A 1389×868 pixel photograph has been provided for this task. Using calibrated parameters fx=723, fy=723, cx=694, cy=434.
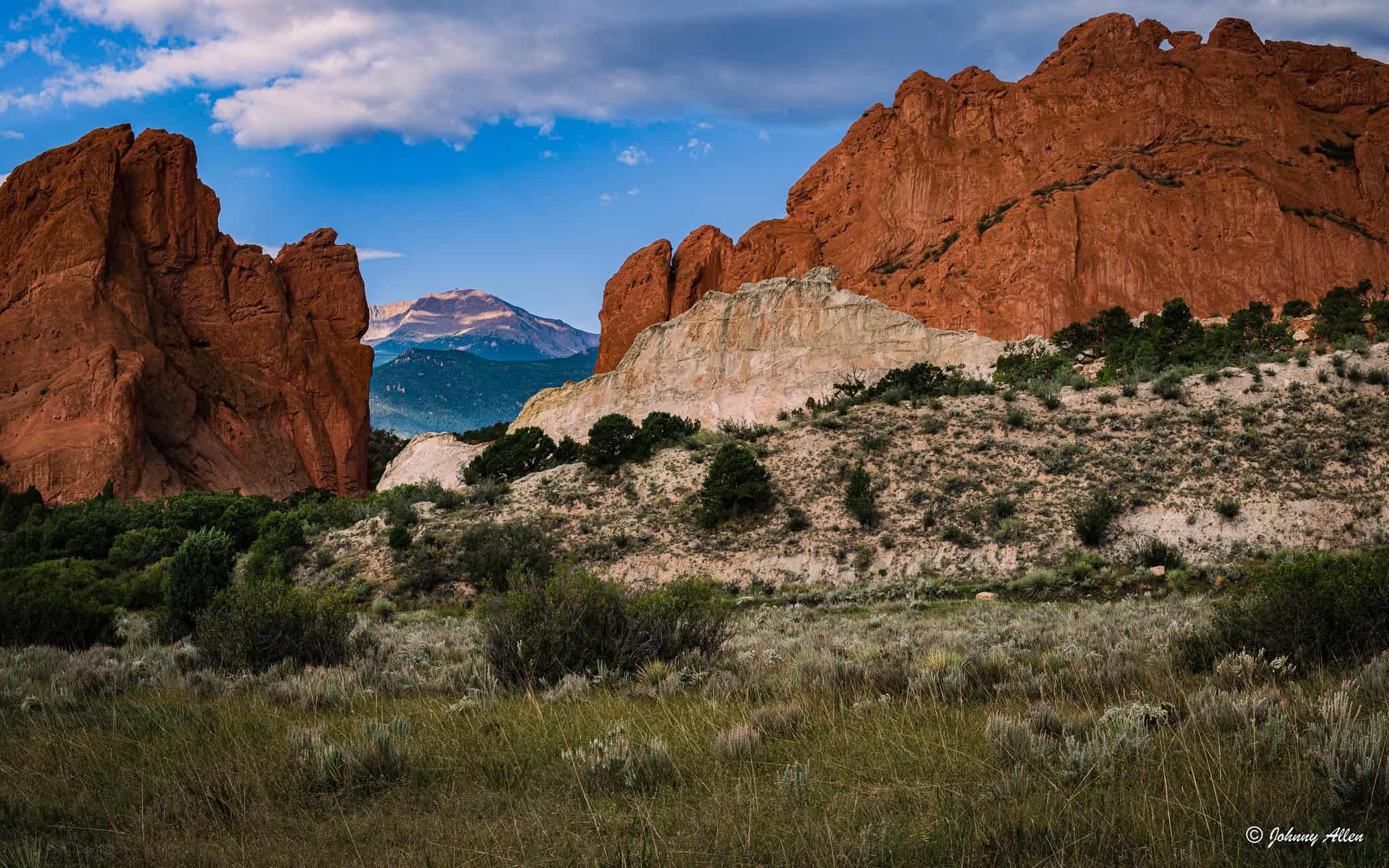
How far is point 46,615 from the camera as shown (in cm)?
1011

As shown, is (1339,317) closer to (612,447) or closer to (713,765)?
(612,447)

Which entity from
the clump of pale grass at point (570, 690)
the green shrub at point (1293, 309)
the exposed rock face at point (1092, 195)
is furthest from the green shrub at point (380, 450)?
the green shrub at point (1293, 309)

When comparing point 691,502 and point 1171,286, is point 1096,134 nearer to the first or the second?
point 1171,286

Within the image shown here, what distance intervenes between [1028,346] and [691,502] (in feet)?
138

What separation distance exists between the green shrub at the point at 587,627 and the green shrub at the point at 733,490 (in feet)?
64.5

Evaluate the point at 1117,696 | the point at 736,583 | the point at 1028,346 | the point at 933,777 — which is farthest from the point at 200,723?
the point at 1028,346

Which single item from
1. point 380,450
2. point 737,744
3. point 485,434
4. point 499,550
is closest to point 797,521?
point 499,550

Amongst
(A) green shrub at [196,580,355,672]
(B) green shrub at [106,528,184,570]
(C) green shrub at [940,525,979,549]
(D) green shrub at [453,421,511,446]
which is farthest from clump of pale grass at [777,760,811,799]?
(D) green shrub at [453,421,511,446]

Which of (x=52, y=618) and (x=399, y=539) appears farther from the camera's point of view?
(x=399, y=539)

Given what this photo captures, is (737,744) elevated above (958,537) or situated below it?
above

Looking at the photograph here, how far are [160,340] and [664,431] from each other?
49.2 metres

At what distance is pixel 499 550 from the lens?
25.9m

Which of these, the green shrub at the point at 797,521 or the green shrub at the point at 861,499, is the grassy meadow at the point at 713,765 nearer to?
the green shrub at the point at 861,499

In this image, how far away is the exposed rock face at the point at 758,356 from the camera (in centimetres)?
6194
